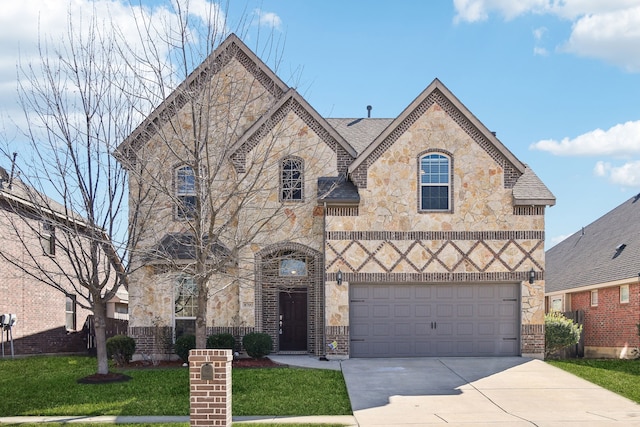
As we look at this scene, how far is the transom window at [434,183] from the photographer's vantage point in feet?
68.5

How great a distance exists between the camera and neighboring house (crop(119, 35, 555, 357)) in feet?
68.0

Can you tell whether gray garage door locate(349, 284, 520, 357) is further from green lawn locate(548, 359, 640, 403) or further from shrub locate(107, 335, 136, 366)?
shrub locate(107, 335, 136, 366)

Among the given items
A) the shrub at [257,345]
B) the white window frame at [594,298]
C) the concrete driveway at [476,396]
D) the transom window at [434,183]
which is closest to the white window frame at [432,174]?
the transom window at [434,183]

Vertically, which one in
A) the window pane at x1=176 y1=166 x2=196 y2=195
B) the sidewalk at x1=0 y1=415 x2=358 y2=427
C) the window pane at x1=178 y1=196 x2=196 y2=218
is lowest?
the sidewalk at x1=0 y1=415 x2=358 y2=427

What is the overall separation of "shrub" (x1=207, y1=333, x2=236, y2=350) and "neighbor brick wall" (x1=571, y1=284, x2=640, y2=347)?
13766 mm

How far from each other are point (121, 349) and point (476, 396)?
411 inches

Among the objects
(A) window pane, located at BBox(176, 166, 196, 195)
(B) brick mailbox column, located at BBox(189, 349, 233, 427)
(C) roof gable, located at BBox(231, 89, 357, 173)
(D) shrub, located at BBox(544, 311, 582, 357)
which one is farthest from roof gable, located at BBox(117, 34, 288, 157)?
(D) shrub, located at BBox(544, 311, 582, 357)

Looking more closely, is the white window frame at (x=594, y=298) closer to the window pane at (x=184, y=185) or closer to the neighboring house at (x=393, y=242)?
the neighboring house at (x=393, y=242)

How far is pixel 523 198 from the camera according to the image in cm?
2055

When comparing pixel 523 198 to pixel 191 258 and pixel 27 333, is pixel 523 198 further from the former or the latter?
pixel 27 333

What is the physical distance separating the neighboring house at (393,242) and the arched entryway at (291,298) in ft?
0.20

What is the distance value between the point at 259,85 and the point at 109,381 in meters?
10.1

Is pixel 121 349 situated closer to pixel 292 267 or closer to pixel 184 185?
pixel 184 185

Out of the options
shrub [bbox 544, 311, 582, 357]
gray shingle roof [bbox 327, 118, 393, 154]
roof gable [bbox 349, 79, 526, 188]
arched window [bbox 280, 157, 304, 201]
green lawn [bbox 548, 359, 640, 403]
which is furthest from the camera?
gray shingle roof [bbox 327, 118, 393, 154]
